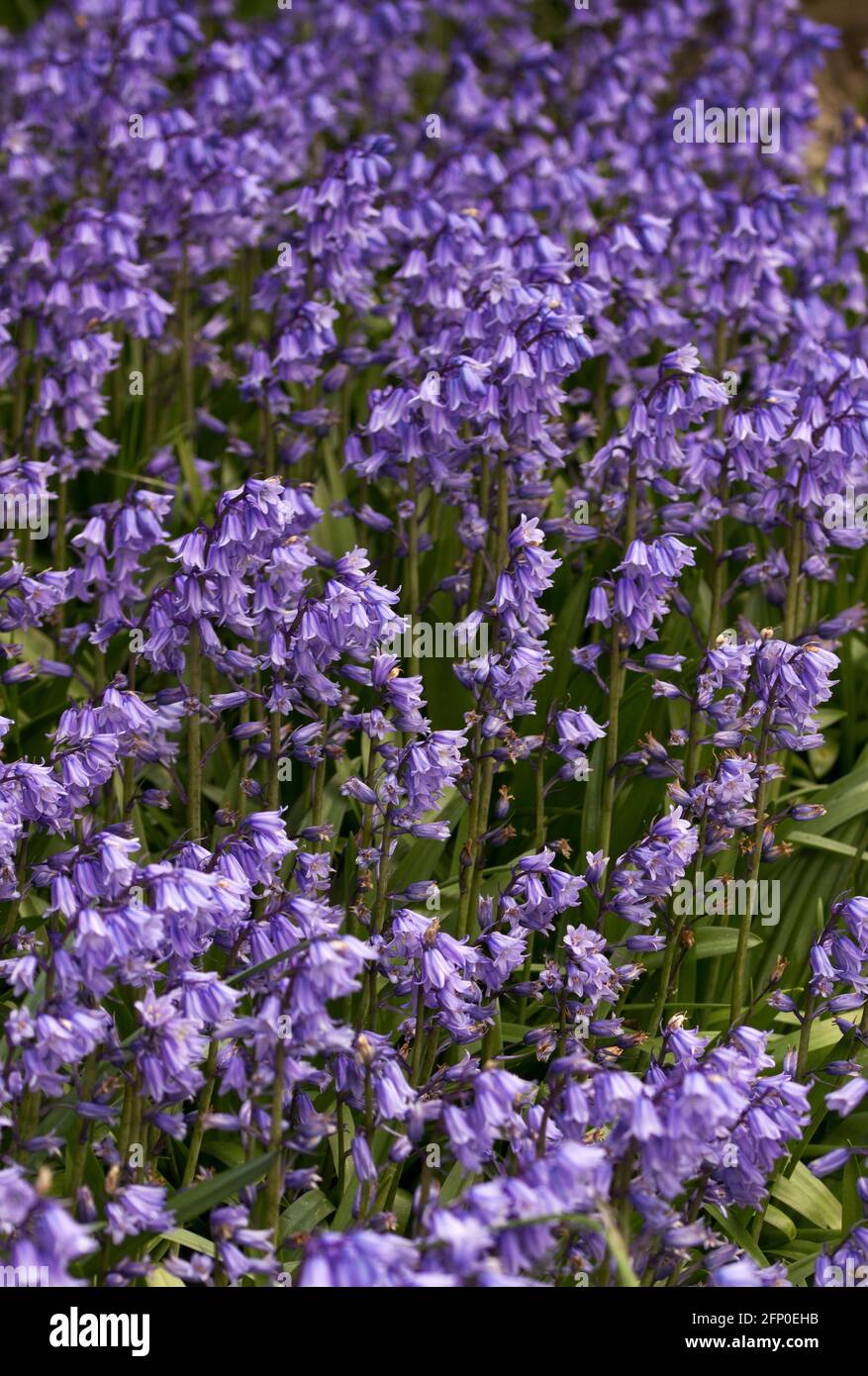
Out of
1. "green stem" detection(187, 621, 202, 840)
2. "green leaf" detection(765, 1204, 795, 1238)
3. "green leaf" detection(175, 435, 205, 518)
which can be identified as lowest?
"green leaf" detection(765, 1204, 795, 1238)

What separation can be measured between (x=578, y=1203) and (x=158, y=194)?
18.6ft

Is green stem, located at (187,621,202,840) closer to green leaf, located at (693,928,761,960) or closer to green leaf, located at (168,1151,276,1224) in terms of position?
green leaf, located at (168,1151,276,1224)

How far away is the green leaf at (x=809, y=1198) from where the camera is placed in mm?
4328

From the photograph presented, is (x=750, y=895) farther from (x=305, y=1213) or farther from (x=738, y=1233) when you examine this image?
(x=305, y=1213)

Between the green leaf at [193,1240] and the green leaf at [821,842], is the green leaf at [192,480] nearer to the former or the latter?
the green leaf at [821,842]

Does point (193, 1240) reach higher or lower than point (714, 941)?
lower

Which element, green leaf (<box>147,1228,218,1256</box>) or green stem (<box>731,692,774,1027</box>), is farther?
green stem (<box>731,692,774,1027</box>)

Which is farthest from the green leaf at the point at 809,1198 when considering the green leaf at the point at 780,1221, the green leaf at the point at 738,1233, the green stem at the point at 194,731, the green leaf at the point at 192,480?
the green leaf at the point at 192,480

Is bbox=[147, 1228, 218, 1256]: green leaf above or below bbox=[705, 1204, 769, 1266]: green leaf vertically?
above

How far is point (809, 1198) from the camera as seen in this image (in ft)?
A: 14.3

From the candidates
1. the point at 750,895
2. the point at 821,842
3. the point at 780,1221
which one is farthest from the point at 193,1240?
the point at 821,842

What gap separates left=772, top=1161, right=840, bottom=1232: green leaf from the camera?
4.33 meters

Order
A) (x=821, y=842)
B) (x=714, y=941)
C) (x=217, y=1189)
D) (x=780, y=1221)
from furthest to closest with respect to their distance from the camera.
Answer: (x=821, y=842), (x=714, y=941), (x=780, y=1221), (x=217, y=1189)

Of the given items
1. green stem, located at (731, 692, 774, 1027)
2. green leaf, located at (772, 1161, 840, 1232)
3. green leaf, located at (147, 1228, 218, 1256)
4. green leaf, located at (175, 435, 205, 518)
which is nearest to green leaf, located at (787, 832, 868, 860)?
green stem, located at (731, 692, 774, 1027)
